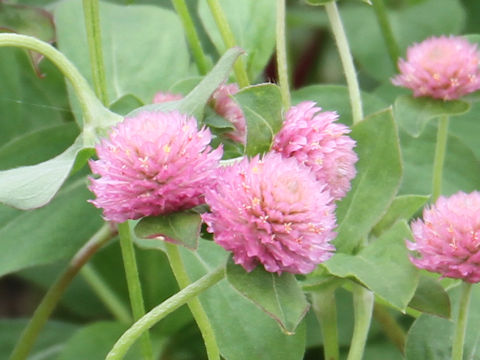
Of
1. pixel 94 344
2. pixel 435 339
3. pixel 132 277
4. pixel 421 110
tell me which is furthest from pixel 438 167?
pixel 94 344

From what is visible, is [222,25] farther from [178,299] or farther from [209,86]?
[178,299]

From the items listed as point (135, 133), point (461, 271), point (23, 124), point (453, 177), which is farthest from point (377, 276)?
point (23, 124)

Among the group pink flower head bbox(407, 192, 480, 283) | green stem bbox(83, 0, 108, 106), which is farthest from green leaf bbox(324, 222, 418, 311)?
green stem bbox(83, 0, 108, 106)

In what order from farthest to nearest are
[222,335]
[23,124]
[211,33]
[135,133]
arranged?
[23,124]
[211,33]
[222,335]
[135,133]

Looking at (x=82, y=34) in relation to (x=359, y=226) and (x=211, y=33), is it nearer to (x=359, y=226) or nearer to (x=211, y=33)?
(x=211, y=33)

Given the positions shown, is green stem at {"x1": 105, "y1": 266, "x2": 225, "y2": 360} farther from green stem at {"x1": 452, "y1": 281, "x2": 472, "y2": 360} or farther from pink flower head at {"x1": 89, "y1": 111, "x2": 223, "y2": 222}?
green stem at {"x1": 452, "y1": 281, "x2": 472, "y2": 360}

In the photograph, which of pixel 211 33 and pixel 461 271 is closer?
pixel 461 271

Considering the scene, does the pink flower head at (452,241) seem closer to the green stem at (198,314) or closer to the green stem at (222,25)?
the green stem at (198,314)
